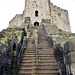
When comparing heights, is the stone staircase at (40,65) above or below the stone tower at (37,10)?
below

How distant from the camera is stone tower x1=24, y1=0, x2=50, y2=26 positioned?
69.4ft

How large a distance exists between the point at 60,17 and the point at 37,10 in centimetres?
893

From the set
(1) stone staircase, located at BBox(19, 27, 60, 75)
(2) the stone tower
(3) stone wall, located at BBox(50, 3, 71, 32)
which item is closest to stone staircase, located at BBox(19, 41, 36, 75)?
(1) stone staircase, located at BBox(19, 27, 60, 75)

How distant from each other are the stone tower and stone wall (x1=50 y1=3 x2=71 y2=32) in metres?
4.22

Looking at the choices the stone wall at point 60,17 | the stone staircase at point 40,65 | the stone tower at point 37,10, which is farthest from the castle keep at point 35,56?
A: the stone wall at point 60,17

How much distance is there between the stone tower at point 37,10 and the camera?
21.1 meters

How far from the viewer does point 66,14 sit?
29453mm

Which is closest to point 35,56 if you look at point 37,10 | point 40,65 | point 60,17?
point 40,65

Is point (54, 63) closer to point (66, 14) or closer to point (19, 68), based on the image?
point (19, 68)

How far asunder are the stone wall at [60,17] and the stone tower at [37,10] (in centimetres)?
422

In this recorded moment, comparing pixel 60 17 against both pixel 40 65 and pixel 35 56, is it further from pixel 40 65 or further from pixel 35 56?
pixel 40 65

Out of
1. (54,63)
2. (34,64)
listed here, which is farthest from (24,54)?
(54,63)

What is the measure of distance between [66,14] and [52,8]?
5.91 m

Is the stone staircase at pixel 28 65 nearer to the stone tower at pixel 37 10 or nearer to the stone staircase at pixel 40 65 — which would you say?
the stone staircase at pixel 40 65
